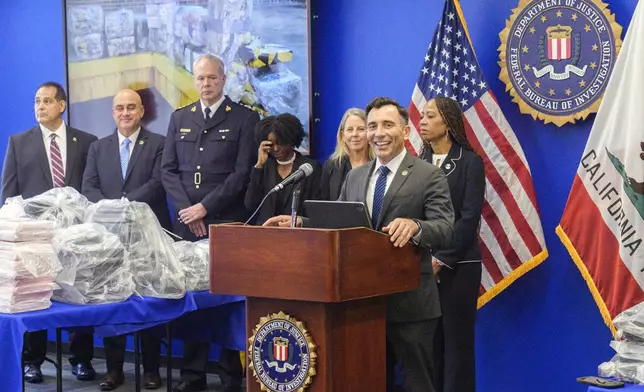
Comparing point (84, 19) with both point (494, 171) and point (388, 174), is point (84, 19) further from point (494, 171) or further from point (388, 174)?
point (388, 174)

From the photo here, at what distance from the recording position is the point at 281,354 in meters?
3.53

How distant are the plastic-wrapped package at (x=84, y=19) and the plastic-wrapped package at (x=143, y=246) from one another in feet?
8.64

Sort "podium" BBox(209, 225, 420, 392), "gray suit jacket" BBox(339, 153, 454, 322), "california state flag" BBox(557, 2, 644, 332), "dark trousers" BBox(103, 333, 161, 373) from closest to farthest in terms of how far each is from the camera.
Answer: "podium" BBox(209, 225, 420, 392), "gray suit jacket" BBox(339, 153, 454, 322), "california state flag" BBox(557, 2, 644, 332), "dark trousers" BBox(103, 333, 161, 373)

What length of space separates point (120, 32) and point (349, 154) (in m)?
2.38

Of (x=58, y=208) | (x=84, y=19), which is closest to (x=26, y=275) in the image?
(x=58, y=208)

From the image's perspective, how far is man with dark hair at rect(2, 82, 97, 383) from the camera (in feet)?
20.2

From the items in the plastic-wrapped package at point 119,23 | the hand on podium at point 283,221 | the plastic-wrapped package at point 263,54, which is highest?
the plastic-wrapped package at point 119,23

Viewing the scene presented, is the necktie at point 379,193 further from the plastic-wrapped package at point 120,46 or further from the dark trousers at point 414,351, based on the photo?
the plastic-wrapped package at point 120,46

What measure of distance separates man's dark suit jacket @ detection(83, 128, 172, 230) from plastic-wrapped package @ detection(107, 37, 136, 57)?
3.31 ft

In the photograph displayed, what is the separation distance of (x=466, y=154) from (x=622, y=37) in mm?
1017

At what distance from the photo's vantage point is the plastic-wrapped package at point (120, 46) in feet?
22.4

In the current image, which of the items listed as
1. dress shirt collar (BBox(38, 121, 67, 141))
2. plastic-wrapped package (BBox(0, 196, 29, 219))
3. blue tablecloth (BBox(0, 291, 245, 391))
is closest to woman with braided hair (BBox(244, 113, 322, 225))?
blue tablecloth (BBox(0, 291, 245, 391))

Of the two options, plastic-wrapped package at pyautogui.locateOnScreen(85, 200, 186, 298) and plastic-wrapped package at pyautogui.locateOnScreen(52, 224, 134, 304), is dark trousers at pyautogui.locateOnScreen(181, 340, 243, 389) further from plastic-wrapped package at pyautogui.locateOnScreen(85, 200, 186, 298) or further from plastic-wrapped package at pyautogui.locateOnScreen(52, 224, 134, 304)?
plastic-wrapped package at pyautogui.locateOnScreen(52, 224, 134, 304)

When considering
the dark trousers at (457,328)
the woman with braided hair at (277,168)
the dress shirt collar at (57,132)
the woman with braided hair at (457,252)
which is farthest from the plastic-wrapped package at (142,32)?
the dark trousers at (457,328)
